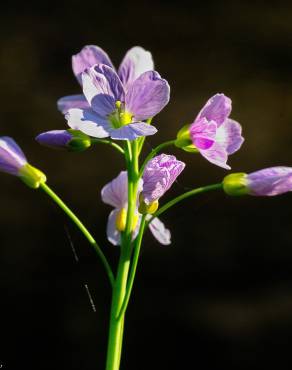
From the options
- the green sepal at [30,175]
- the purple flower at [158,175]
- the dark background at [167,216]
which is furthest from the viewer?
the dark background at [167,216]

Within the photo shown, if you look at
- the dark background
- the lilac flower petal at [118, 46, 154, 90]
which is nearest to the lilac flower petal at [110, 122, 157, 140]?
the lilac flower petal at [118, 46, 154, 90]

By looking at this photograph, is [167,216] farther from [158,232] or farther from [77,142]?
[77,142]

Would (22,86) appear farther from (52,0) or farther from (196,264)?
(196,264)

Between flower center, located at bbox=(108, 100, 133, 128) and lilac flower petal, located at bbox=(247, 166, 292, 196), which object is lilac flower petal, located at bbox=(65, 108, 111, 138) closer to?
flower center, located at bbox=(108, 100, 133, 128)

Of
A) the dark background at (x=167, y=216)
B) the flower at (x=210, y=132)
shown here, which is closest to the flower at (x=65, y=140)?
the flower at (x=210, y=132)

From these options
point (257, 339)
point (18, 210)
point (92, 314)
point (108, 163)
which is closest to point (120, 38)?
point (108, 163)

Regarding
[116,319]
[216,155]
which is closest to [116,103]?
[216,155]

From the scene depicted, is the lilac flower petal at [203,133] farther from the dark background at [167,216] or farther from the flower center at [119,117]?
the dark background at [167,216]
